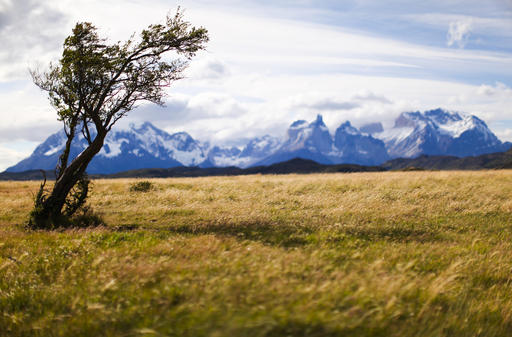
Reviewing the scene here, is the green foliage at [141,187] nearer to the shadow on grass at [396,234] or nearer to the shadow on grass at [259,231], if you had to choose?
the shadow on grass at [259,231]

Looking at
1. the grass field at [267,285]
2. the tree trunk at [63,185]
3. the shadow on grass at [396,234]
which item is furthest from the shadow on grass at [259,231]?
the tree trunk at [63,185]

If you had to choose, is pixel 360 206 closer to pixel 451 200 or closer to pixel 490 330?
pixel 451 200

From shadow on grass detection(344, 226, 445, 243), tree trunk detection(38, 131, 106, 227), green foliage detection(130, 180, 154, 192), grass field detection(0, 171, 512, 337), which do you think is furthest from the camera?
green foliage detection(130, 180, 154, 192)

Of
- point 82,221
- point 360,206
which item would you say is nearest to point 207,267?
point 82,221

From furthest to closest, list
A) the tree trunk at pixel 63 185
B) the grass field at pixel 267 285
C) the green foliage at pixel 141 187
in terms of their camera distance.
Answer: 1. the green foliage at pixel 141 187
2. the tree trunk at pixel 63 185
3. the grass field at pixel 267 285

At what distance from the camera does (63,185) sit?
635 inches

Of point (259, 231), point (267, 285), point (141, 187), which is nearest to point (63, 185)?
point (259, 231)

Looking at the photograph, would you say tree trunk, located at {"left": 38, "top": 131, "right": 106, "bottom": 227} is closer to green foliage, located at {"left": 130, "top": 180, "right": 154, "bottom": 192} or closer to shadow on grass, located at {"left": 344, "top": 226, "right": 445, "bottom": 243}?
shadow on grass, located at {"left": 344, "top": 226, "right": 445, "bottom": 243}

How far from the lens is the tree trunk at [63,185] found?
1581 centimetres

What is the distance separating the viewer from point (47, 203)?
15820mm

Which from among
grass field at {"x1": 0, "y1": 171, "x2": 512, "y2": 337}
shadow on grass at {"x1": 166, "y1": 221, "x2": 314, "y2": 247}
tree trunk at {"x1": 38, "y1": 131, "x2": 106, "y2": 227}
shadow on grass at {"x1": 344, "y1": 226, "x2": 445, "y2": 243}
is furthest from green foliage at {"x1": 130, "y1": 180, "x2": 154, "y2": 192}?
shadow on grass at {"x1": 344, "y1": 226, "x2": 445, "y2": 243}

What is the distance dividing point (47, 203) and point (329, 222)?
1300cm

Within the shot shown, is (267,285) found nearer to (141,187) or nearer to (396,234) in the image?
(396,234)

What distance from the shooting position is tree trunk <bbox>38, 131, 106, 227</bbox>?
15.8 metres
